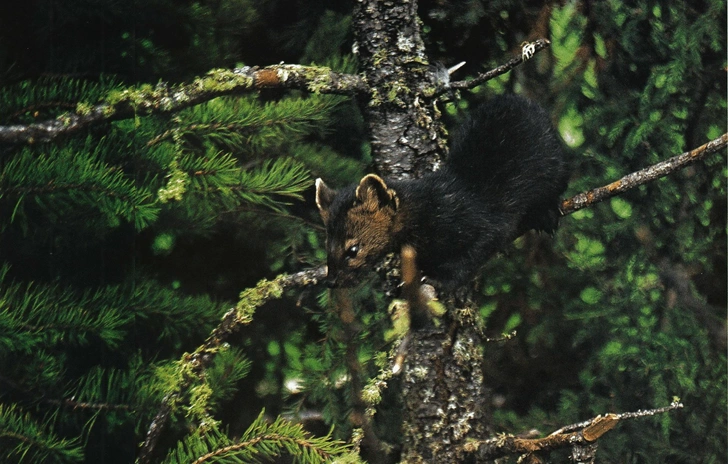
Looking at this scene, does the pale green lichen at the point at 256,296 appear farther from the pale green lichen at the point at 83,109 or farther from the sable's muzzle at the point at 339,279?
the pale green lichen at the point at 83,109

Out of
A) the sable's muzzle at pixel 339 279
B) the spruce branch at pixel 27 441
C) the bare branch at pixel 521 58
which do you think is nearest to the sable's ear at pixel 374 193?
the sable's muzzle at pixel 339 279

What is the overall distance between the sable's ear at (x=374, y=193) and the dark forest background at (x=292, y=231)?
7.9 inches

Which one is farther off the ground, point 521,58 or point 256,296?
point 521,58

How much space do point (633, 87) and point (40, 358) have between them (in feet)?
4.62

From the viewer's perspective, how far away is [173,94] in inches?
54.3

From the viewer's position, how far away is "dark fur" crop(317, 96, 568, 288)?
4.57 feet

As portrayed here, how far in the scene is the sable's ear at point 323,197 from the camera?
1.43m

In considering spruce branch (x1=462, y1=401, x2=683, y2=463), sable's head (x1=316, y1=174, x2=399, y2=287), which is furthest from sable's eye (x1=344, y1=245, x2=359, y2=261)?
spruce branch (x1=462, y1=401, x2=683, y2=463)

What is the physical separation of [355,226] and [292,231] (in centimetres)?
40

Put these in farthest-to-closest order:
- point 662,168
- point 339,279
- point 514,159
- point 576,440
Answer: point 514,159
point 662,168
point 339,279
point 576,440

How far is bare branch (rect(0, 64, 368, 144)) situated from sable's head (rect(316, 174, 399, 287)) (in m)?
0.19

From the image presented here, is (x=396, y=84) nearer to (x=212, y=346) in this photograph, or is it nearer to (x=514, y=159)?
(x=514, y=159)

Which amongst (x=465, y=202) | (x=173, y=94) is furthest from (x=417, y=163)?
(x=173, y=94)

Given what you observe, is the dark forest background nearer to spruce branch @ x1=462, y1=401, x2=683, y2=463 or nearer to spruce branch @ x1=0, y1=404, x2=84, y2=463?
spruce branch @ x1=0, y1=404, x2=84, y2=463
